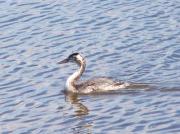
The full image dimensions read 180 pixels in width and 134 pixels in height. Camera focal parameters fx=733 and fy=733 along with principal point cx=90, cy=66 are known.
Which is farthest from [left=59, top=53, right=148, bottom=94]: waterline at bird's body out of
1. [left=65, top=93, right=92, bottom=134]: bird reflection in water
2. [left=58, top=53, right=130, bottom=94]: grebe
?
[left=65, top=93, right=92, bottom=134]: bird reflection in water

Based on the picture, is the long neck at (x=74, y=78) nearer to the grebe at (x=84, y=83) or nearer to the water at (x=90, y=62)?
the grebe at (x=84, y=83)

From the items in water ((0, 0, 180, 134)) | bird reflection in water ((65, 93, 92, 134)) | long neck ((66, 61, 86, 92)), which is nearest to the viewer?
bird reflection in water ((65, 93, 92, 134))

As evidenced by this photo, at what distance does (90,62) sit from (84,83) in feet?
4.62

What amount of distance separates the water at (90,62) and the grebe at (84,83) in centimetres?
34

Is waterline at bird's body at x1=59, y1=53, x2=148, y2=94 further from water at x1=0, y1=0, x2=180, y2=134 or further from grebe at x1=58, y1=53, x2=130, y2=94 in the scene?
water at x1=0, y1=0, x2=180, y2=134

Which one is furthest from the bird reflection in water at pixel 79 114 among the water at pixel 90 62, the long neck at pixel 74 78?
the long neck at pixel 74 78

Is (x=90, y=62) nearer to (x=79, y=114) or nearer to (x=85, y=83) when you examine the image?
(x=85, y=83)

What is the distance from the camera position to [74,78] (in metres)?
21.7

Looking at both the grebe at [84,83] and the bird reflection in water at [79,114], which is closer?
the bird reflection in water at [79,114]

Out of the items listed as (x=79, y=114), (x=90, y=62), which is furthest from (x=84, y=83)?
(x=79, y=114)

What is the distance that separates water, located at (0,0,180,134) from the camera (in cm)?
1786

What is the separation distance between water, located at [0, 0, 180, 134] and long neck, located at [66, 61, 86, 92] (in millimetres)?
290

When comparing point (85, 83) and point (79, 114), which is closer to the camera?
point (79, 114)

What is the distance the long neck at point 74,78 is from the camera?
21.2m
